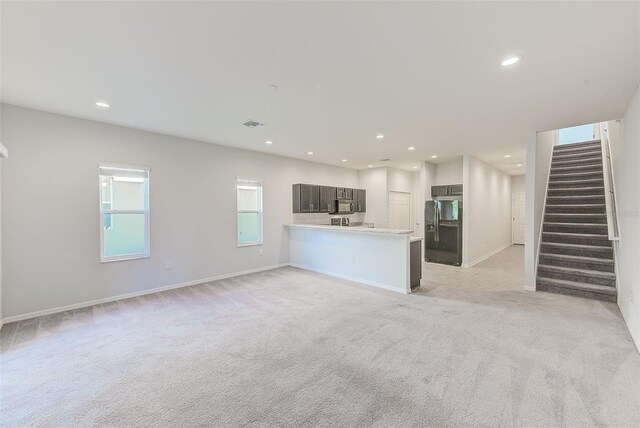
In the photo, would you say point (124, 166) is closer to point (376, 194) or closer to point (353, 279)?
point (353, 279)

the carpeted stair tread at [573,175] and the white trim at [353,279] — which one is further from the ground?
the carpeted stair tread at [573,175]

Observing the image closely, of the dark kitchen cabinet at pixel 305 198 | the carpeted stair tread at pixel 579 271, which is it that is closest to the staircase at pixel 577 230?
the carpeted stair tread at pixel 579 271

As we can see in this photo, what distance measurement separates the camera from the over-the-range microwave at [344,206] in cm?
784

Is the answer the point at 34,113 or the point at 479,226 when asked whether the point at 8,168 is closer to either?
the point at 34,113

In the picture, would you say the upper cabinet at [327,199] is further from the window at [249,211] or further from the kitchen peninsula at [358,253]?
the window at [249,211]

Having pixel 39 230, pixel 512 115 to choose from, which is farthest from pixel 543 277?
pixel 39 230

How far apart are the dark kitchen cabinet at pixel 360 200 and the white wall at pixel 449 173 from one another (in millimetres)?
2127

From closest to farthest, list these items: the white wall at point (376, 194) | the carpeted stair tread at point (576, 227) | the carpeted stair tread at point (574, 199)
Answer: the carpeted stair tread at point (576, 227) → the carpeted stair tread at point (574, 199) → the white wall at point (376, 194)

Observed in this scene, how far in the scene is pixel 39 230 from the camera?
12.0ft

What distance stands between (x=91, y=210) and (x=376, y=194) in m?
6.89

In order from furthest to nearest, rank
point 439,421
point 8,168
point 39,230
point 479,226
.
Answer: point 479,226 → point 39,230 → point 8,168 → point 439,421

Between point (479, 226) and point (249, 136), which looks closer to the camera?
point (249, 136)

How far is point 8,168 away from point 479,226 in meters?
8.97

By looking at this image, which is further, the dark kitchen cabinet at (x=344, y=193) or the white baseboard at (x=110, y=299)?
the dark kitchen cabinet at (x=344, y=193)
